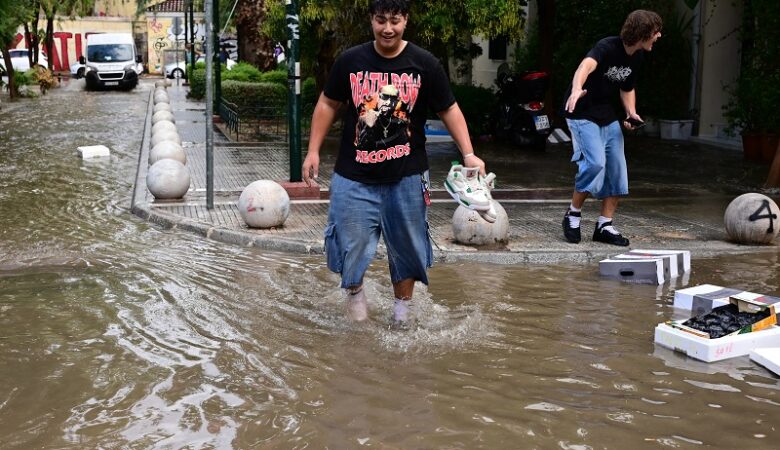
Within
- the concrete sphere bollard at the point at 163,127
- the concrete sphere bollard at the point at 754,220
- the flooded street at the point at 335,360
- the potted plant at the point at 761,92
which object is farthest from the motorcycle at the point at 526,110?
the flooded street at the point at 335,360

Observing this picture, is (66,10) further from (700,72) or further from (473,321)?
(473,321)

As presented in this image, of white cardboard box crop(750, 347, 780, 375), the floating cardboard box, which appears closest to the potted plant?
the floating cardboard box

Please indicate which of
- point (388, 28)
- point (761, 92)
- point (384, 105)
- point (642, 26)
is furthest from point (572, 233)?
point (761, 92)

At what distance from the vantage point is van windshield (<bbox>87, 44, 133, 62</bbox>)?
41969 millimetres

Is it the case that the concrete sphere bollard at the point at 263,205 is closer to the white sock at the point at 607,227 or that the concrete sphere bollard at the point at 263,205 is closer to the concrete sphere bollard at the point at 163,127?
the white sock at the point at 607,227

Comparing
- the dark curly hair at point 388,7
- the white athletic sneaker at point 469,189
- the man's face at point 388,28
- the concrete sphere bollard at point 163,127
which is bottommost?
the concrete sphere bollard at point 163,127

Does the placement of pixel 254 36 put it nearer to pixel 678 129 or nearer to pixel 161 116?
pixel 161 116

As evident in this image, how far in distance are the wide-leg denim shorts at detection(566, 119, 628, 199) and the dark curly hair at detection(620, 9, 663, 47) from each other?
71 cm

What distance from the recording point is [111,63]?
40.8m

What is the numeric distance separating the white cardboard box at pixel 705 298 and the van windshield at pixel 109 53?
127 feet

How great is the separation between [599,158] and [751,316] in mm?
2490

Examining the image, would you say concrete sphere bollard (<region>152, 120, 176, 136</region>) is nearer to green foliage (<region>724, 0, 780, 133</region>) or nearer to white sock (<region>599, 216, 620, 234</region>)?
white sock (<region>599, 216, 620, 234</region>)

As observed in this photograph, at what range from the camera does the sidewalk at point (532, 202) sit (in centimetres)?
818

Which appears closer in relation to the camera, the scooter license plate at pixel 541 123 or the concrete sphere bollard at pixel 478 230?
the concrete sphere bollard at pixel 478 230
